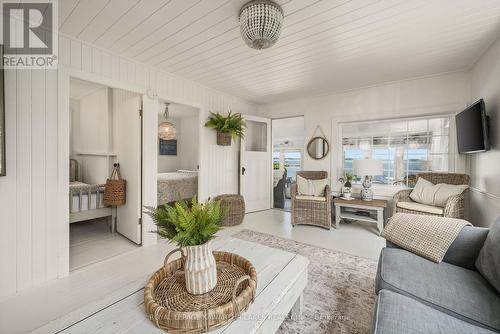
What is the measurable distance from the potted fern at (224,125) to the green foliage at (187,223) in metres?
2.75

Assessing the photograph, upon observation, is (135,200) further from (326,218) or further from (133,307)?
(326,218)

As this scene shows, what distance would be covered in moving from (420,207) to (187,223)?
3.08m

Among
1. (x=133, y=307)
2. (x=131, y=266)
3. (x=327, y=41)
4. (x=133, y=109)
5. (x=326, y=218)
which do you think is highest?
(x=327, y=41)

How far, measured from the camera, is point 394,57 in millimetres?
2584

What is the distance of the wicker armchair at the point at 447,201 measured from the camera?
2.54 meters

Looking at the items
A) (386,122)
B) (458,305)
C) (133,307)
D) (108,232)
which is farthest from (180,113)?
(458,305)

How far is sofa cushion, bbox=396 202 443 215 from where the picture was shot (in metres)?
2.60

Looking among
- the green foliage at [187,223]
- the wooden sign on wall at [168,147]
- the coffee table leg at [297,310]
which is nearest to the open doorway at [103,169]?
the green foliage at [187,223]

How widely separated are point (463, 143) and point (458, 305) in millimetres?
2596

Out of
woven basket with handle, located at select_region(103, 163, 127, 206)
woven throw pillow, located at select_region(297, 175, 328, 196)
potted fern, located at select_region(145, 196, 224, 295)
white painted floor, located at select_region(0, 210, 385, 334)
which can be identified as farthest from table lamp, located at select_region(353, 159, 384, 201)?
woven basket with handle, located at select_region(103, 163, 127, 206)

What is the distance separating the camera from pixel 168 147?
20.8 feet

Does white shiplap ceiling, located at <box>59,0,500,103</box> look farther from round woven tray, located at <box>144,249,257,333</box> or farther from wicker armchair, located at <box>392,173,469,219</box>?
round woven tray, located at <box>144,249,257,333</box>

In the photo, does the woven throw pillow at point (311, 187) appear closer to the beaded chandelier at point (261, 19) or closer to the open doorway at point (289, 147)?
the beaded chandelier at point (261, 19)

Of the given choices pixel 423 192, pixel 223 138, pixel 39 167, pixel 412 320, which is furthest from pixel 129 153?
pixel 423 192
